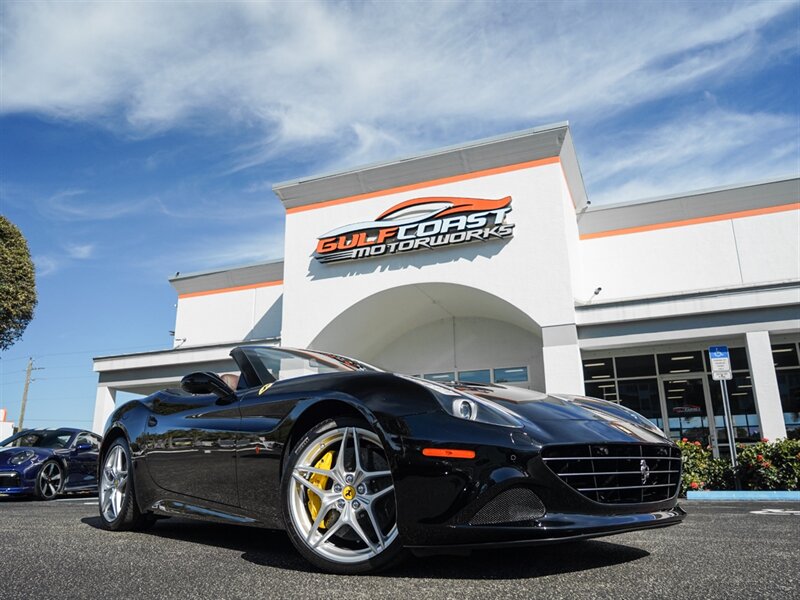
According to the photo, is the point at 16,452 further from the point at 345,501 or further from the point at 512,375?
the point at 512,375

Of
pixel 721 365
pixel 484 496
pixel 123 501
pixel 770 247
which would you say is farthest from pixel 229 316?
pixel 484 496

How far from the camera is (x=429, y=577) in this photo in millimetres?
2379

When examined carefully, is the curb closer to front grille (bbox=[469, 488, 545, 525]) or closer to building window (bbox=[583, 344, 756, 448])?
building window (bbox=[583, 344, 756, 448])

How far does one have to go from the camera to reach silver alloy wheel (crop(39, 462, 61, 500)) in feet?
31.1

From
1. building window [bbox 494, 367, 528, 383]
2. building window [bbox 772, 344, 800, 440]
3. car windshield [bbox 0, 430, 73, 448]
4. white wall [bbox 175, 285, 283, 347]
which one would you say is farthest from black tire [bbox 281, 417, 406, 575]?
white wall [bbox 175, 285, 283, 347]

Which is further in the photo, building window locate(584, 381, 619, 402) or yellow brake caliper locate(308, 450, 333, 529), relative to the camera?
building window locate(584, 381, 619, 402)

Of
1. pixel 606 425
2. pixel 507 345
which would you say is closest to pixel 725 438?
pixel 507 345

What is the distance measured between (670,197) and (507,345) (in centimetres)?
557

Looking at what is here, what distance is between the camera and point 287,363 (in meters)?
3.57

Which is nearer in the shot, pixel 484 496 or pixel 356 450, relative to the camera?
pixel 484 496

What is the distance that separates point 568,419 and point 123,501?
3.05 metres

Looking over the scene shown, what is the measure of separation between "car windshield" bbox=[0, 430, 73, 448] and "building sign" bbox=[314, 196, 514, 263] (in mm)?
7211

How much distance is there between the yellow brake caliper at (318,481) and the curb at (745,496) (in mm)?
7625

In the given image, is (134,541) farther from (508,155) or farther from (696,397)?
(696,397)
